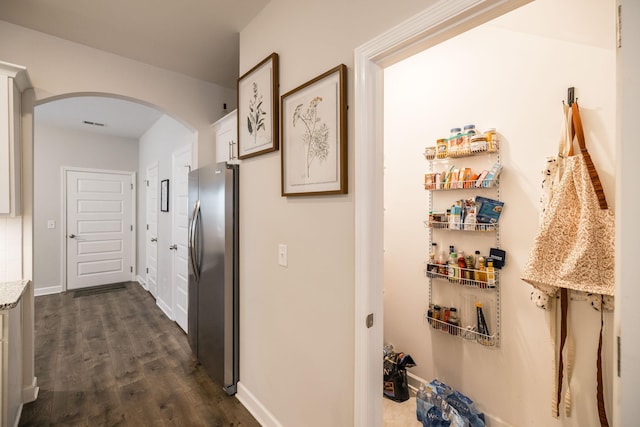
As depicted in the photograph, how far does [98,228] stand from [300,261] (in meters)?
5.17

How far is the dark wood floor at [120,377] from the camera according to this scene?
6.26ft

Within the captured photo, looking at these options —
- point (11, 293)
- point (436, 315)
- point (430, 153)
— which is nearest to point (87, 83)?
point (11, 293)

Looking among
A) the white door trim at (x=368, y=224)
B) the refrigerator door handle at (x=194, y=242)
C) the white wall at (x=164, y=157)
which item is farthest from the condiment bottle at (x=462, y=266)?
the white wall at (x=164, y=157)

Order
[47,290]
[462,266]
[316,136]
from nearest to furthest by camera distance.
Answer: [316,136], [462,266], [47,290]

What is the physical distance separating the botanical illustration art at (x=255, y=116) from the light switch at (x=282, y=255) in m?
0.72

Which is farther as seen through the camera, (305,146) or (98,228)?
(98,228)

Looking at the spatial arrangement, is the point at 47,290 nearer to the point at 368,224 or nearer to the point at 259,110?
the point at 259,110

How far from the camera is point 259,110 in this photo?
1853mm

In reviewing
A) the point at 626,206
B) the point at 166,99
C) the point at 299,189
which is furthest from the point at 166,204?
the point at 626,206

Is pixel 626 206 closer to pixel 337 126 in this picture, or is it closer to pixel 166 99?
pixel 337 126

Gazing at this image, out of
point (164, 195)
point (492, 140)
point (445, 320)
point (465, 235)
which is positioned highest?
point (492, 140)

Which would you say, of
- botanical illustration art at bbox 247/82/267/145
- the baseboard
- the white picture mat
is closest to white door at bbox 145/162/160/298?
the baseboard

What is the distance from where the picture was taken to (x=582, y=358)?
4.79 ft

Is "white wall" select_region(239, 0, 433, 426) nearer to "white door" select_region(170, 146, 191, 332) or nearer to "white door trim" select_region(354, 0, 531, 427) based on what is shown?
"white door trim" select_region(354, 0, 531, 427)
